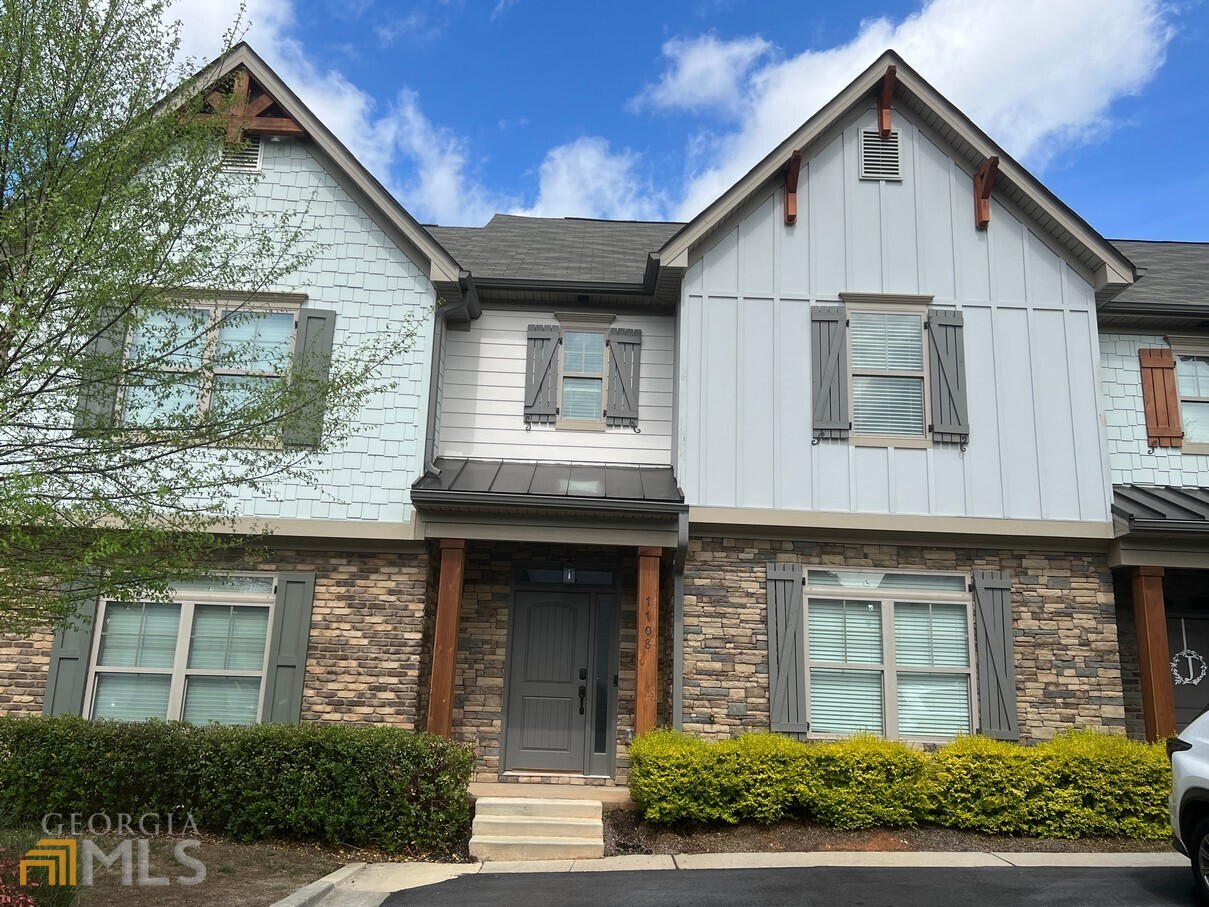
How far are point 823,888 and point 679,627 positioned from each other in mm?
3401

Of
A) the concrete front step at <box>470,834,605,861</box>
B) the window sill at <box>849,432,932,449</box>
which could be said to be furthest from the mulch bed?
the window sill at <box>849,432,932,449</box>

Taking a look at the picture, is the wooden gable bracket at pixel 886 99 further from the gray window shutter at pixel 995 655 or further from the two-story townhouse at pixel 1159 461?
the gray window shutter at pixel 995 655

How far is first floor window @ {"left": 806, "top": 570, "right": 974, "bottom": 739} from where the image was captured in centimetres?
1003

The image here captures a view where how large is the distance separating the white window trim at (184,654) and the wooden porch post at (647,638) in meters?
3.92

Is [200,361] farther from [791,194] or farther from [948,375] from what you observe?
[948,375]

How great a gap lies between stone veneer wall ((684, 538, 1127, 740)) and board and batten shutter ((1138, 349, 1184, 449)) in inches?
84.7

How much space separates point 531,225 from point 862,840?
1033cm

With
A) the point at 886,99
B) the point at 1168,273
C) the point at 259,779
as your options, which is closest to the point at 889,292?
the point at 886,99

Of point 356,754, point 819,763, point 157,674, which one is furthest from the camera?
point 157,674

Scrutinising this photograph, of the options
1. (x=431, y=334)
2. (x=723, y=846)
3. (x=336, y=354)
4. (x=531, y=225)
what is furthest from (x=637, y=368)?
(x=723, y=846)

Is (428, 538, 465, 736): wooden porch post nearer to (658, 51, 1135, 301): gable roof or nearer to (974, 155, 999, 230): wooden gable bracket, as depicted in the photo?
(658, 51, 1135, 301): gable roof

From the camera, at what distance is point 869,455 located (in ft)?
34.6

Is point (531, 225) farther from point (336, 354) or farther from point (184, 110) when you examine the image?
point (184, 110)

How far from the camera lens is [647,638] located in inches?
386
